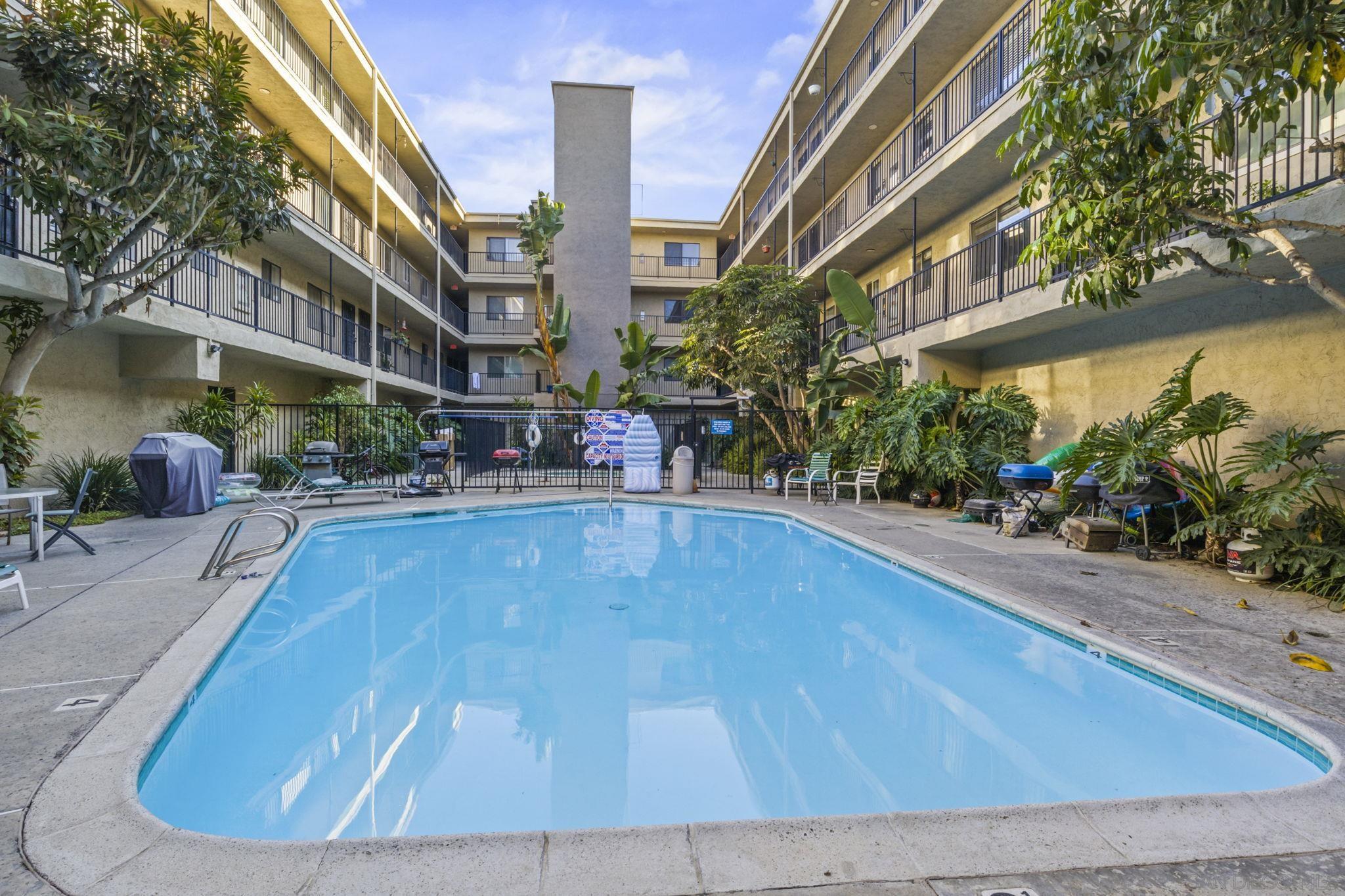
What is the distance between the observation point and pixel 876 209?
48.2 feet

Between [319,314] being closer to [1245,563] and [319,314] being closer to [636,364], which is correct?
[636,364]

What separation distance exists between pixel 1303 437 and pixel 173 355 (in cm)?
1608

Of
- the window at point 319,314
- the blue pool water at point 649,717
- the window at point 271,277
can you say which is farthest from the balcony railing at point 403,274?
the blue pool water at point 649,717

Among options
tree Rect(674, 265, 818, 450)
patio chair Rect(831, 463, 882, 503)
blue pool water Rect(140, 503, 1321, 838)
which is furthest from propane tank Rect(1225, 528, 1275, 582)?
tree Rect(674, 265, 818, 450)

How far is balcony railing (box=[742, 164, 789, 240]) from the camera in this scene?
2122 cm

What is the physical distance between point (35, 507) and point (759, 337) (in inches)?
536

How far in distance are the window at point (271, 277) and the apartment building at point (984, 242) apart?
14455mm

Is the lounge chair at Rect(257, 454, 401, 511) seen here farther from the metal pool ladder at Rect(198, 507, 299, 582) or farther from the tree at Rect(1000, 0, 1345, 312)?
the tree at Rect(1000, 0, 1345, 312)

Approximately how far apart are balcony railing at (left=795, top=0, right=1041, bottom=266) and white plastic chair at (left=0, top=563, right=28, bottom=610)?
10.8 metres

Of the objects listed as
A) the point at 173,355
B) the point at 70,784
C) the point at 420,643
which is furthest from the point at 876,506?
the point at 173,355

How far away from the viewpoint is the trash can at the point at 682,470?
14.6 meters

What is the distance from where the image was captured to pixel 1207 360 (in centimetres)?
852

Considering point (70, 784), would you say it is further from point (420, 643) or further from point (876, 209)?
point (876, 209)

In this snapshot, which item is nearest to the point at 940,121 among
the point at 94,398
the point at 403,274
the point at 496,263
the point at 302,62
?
the point at 302,62
